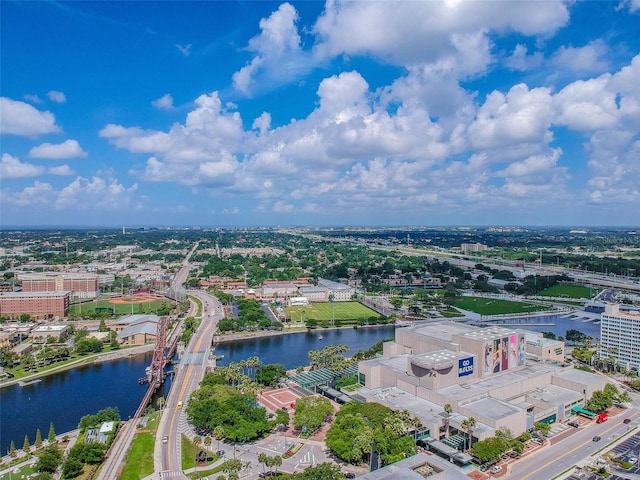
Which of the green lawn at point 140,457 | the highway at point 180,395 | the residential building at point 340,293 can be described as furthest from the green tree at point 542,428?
the residential building at point 340,293

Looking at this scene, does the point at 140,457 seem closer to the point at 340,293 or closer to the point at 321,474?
the point at 321,474

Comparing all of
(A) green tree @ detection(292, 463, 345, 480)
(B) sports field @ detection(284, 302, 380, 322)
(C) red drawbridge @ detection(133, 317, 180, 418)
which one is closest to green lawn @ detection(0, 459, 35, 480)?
(C) red drawbridge @ detection(133, 317, 180, 418)

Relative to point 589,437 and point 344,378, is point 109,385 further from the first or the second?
point 589,437

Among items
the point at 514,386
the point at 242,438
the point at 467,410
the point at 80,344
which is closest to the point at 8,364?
the point at 80,344

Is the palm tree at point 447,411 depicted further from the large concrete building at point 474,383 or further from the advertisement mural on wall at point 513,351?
the advertisement mural on wall at point 513,351

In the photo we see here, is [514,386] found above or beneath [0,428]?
above

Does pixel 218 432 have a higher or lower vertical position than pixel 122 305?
higher

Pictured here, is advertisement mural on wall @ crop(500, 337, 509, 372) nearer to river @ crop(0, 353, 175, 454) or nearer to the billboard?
the billboard

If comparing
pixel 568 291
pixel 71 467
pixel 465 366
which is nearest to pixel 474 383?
pixel 465 366
